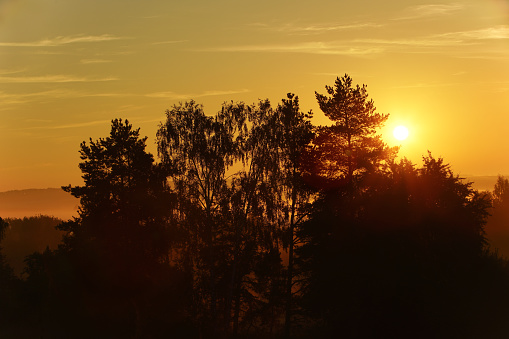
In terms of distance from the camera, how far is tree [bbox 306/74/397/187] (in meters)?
45.0

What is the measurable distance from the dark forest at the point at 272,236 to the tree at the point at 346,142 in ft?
0.34

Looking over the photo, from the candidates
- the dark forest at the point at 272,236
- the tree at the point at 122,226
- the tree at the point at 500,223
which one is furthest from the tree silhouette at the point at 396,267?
the tree at the point at 500,223

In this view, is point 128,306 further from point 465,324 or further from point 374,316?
point 465,324

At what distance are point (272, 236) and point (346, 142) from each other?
8968 mm

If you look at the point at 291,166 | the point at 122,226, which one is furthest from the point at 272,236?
the point at 122,226

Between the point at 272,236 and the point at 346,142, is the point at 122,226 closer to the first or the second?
the point at 272,236

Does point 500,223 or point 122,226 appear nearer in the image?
point 122,226

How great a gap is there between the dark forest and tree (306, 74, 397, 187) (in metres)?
0.10

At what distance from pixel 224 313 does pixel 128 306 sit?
7.26 m

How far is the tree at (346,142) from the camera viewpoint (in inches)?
1773

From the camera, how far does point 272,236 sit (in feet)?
143

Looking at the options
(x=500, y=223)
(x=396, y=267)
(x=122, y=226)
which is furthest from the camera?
(x=500, y=223)

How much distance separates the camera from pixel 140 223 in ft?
148

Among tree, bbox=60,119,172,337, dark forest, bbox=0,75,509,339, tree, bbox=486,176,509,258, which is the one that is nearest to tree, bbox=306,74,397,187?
dark forest, bbox=0,75,509,339
